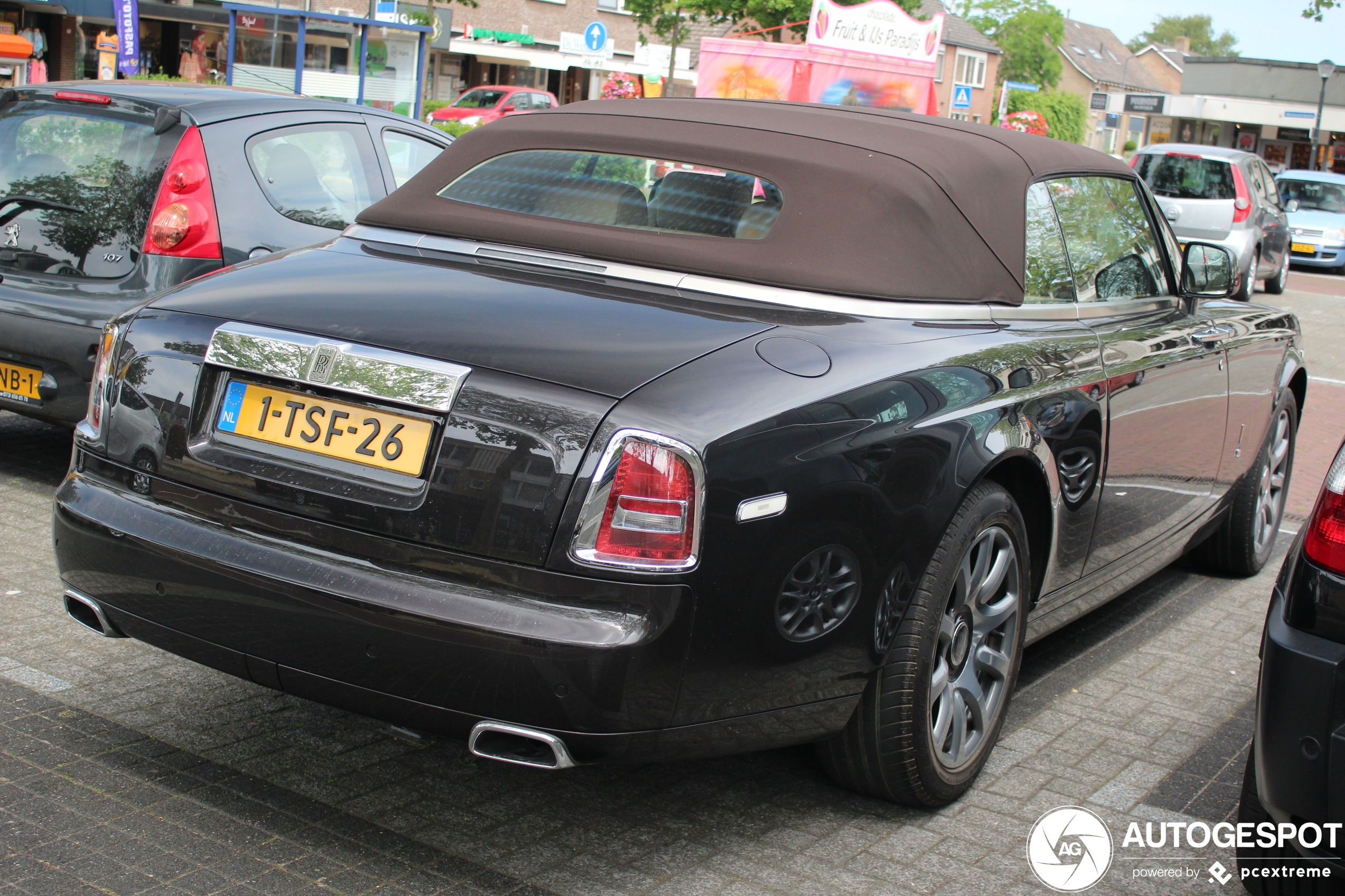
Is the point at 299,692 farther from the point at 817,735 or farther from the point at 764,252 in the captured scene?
the point at 764,252

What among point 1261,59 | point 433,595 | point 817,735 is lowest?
point 817,735

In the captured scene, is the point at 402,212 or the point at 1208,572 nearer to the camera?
the point at 402,212

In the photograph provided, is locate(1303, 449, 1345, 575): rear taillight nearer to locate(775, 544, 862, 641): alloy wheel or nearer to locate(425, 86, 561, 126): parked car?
locate(775, 544, 862, 641): alloy wheel

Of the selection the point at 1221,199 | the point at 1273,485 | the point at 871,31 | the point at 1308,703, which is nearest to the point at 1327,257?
the point at 1221,199

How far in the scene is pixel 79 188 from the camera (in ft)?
17.6

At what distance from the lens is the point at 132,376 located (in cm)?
300

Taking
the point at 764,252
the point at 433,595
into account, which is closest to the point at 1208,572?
the point at 764,252

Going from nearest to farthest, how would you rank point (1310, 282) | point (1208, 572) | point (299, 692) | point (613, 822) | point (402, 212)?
point (299, 692) < point (613, 822) < point (402, 212) < point (1208, 572) < point (1310, 282)

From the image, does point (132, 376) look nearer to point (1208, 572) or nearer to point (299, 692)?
point (299, 692)

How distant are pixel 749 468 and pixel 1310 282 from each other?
913 inches

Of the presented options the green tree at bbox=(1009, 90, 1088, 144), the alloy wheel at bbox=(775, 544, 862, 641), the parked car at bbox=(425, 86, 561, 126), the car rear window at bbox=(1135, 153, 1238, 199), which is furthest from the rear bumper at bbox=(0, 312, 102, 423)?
the green tree at bbox=(1009, 90, 1088, 144)

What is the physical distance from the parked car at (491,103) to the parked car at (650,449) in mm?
31098

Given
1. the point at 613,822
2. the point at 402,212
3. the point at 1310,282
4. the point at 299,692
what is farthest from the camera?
the point at 1310,282

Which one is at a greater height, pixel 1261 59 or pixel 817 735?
pixel 1261 59
